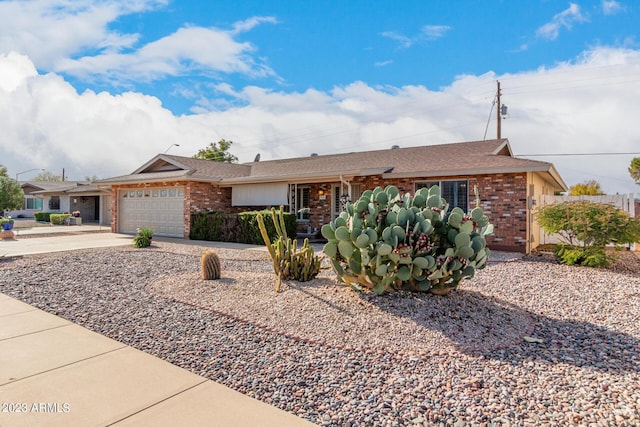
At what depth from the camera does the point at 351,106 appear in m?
22.6

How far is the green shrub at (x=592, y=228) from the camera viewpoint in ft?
28.6

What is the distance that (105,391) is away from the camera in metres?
2.96

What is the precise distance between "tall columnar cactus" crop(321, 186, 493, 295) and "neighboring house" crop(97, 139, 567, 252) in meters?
7.54

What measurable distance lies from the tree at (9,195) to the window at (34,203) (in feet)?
48.2

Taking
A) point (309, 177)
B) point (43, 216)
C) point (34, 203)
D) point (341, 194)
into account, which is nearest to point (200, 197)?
point (309, 177)

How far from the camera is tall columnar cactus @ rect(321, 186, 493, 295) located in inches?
180

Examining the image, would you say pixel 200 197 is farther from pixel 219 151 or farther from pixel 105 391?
pixel 219 151

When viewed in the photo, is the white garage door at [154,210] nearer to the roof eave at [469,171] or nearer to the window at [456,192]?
the roof eave at [469,171]

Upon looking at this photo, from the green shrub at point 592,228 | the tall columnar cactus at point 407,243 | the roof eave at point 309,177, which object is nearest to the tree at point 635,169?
the roof eave at point 309,177

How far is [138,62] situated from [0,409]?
11356mm

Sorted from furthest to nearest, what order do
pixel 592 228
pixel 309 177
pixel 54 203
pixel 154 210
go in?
pixel 54 203 → pixel 154 210 → pixel 309 177 → pixel 592 228

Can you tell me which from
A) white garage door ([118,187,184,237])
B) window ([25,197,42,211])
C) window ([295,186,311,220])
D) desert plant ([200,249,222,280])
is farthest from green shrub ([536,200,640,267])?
window ([25,197,42,211])

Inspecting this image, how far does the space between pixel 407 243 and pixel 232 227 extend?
1136 centimetres

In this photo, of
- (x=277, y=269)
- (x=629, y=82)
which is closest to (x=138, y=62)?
(x=277, y=269)
